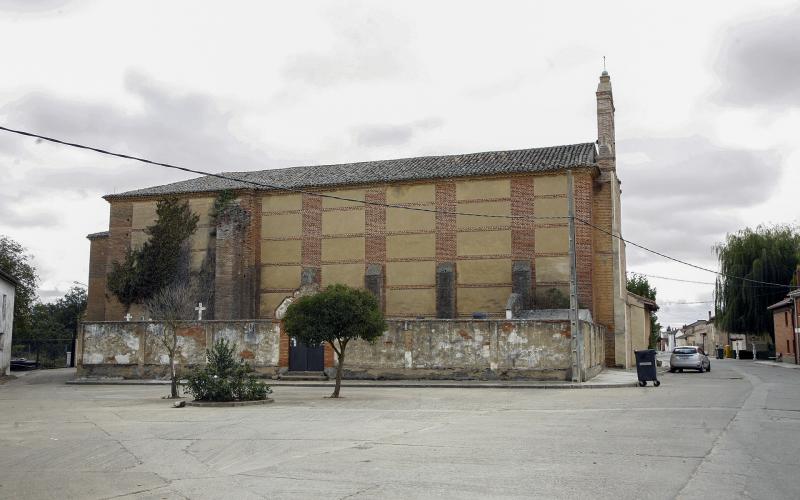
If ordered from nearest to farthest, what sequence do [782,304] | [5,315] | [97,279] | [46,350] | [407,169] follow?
[5,315]
[407,169]
[97,279]
[782,304]
[46,350]

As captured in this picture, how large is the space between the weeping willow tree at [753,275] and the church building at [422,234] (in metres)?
17.1

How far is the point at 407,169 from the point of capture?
137 feet

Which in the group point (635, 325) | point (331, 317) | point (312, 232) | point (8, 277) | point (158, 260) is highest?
point (312, 232)

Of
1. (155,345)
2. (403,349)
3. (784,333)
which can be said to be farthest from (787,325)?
(155,345)

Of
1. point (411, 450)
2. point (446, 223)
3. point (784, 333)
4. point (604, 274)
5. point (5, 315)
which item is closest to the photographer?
point (411, 450)

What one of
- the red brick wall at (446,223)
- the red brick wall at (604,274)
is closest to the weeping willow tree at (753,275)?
the red brick wall at (604,274)

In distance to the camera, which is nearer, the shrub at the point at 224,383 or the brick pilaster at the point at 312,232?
the shrub at the point at 224,383

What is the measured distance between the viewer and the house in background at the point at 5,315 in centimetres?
3662

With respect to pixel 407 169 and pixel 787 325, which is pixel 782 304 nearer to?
pixel 787 325

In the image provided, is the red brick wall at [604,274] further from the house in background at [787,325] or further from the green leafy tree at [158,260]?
the green leafy tree at [158,260]

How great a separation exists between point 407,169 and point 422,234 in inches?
172

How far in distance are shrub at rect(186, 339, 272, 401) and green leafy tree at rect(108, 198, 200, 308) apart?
23232 millimetres

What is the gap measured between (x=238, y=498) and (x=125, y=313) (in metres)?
37.8

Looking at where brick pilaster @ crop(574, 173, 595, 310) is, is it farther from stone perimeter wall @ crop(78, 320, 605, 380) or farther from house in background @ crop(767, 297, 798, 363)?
house in background @ crop(767, 297, 798, 363)
